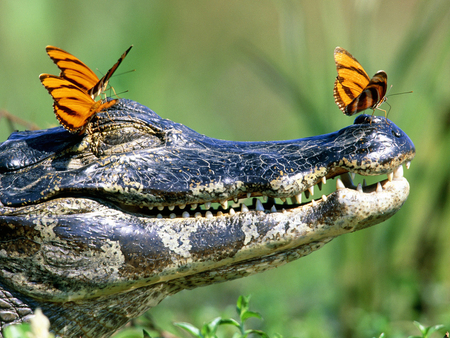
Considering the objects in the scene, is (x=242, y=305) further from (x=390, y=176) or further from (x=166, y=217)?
(x=390, y=176)

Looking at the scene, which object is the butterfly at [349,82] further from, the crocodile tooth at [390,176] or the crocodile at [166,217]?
the crocodile tooth at [390,176]

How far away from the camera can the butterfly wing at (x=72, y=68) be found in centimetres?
192

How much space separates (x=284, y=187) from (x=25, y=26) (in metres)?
4.73

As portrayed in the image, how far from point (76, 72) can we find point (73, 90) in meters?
0.13

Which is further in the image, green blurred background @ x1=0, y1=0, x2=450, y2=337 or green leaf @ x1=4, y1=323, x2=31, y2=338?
green blurred background @ x1=0, y1=0, x2=450, y2=337

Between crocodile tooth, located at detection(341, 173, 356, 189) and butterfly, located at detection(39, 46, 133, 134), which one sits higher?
butterfly, located at detection(39, 46, 133, 134)

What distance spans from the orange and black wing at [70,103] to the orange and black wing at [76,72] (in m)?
0.04

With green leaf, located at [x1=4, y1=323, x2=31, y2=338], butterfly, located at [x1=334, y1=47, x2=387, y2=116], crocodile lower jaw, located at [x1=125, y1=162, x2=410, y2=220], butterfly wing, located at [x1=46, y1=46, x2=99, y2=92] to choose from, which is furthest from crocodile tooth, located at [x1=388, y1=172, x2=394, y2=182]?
green leaf, located at [x1=4, y1=323, x2=31, y2=338]

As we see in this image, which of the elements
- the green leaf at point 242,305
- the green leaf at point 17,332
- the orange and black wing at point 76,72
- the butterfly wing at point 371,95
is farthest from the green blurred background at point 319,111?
the orange and black wing at point 76,72

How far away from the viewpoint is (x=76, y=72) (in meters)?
1.95

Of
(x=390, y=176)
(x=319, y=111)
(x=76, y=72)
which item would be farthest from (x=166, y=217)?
(x=319, y=111)

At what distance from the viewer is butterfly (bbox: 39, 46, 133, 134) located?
6.03ft

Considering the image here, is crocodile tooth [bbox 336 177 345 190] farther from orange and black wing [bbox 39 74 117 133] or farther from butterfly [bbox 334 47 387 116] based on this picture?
orange and black wing [bbox 39 74 117 133]

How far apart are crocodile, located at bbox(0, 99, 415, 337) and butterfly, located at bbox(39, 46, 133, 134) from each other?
7.4 inches
